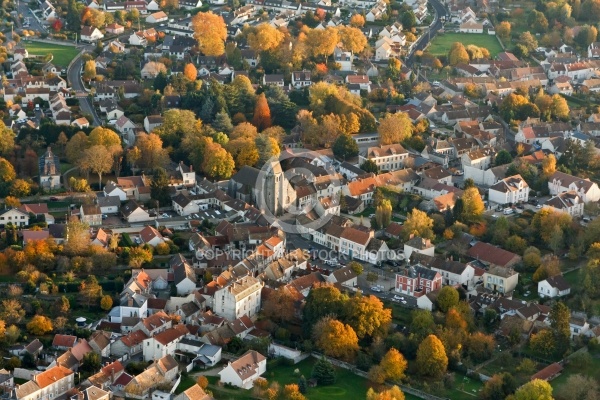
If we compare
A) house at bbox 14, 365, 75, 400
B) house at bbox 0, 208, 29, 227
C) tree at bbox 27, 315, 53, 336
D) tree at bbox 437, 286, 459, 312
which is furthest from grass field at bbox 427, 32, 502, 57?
house at bbox 14, 365, 75, 400

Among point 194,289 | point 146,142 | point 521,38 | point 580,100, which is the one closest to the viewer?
point 194,289

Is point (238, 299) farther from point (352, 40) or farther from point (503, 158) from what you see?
point (352, 40)

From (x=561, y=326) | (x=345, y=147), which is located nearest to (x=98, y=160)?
(x=345, y=147)

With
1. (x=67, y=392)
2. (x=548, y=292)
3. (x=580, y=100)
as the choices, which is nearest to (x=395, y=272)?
(x=548, y=292)

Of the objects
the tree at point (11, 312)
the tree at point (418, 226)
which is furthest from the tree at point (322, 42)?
the tree at point (11, 312)

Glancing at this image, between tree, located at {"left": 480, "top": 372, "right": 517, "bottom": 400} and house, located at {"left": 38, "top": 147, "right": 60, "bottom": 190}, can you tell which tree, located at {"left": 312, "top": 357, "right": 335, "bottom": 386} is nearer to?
tree, located at {"left": 480, "top": 372, "right": 517, "bottom": 400}

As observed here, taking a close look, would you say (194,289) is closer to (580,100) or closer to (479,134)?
(479,134)
